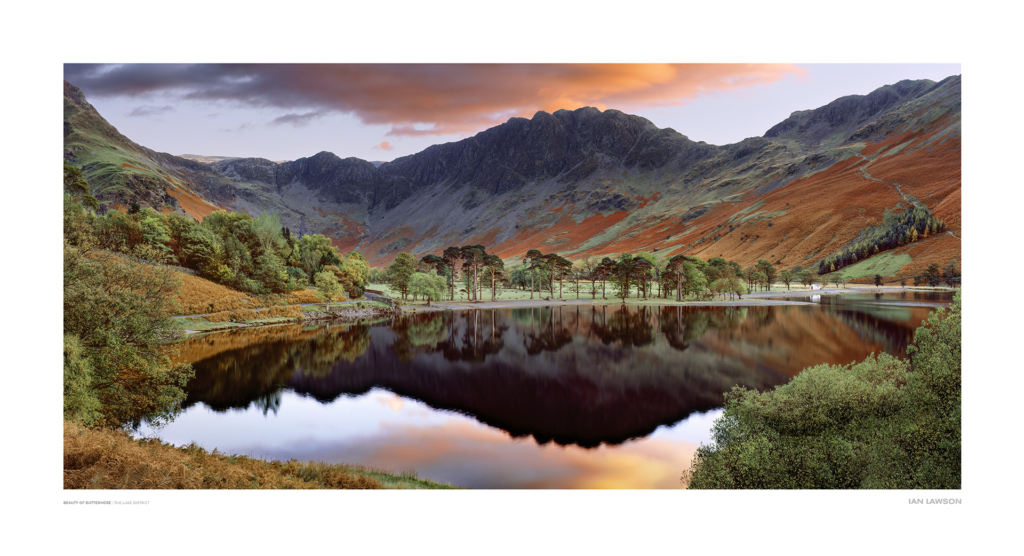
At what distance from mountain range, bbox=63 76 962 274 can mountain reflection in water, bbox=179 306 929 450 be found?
1009 centimetres

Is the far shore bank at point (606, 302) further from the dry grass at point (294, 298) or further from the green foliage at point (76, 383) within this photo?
the green foliage at point (76, 383)

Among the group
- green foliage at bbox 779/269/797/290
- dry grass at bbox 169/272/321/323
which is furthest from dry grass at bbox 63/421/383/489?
green foliage at bbox 779/269/797/290

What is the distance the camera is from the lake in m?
12.3

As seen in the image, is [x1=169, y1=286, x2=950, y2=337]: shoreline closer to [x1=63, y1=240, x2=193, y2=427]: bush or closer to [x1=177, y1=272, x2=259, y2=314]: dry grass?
[x1=177, y1=272, x2=259, y2=314]: dry grass

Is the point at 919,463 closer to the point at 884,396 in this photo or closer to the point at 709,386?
the point at 884,396

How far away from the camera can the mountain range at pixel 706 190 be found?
3491 cm

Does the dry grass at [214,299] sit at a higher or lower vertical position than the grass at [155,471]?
higher

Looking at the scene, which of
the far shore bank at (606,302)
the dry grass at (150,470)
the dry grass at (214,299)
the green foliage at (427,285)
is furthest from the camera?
the green foliage at (427,285)

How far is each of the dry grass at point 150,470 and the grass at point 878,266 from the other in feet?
211

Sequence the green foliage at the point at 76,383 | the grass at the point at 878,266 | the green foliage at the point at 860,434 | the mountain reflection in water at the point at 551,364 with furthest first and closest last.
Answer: the grass at the point at 878,266 → the mountain reflection in water at the point at 551,364 → the green foliage at the point at 76,383 → the green foliage at the point at 860,434

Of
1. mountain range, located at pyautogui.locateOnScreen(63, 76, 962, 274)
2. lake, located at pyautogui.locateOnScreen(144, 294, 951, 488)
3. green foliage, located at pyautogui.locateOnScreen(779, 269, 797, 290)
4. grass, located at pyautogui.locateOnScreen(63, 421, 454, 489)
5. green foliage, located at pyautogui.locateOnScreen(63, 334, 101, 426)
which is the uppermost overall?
mountain range, located at pyautogui.locateOnScreen(63, 76, 962, 274)

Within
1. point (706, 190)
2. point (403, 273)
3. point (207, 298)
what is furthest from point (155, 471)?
point (706, 190)

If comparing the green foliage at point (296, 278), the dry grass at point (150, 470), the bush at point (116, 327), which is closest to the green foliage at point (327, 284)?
the green foliage at point (296, 278)

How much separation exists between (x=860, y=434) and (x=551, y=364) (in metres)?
14.9
